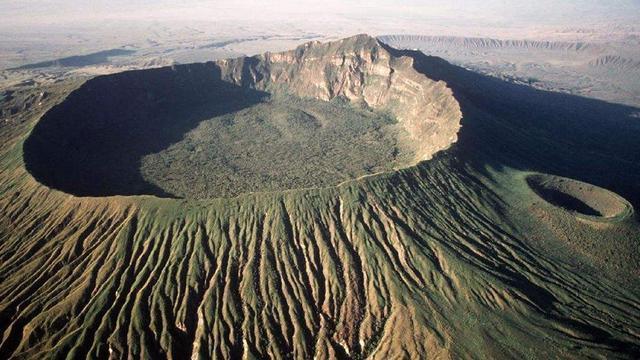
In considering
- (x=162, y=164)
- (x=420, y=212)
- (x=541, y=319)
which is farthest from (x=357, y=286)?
(x=162, y=164)

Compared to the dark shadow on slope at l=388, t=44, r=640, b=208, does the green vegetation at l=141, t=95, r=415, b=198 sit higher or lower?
lower

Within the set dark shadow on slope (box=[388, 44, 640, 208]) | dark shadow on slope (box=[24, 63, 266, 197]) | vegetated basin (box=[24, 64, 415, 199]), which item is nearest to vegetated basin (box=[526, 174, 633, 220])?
dark shadow on slope (box=[388, 44, 640, 208])

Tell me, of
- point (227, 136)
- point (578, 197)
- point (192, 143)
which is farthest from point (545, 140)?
point (192, 143)

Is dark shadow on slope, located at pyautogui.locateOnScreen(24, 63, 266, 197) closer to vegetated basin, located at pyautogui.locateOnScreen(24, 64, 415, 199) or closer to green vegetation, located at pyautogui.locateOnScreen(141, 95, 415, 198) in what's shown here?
vegetated basin, located at pyautogui.locateOnScreen(24, 64, 415, 199)

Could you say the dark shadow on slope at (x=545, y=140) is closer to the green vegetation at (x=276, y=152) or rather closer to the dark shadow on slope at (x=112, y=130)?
the green vegetation at (x=276, y=152)

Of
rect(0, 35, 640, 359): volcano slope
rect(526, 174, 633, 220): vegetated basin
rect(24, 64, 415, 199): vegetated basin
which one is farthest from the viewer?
rect(24, 64, 415, 199): vegetated basin

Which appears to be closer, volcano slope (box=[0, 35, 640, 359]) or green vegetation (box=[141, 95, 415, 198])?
volcano slope (box=[0, 35, 640, 359])

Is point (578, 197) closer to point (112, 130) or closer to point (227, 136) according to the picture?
point (227, 136)

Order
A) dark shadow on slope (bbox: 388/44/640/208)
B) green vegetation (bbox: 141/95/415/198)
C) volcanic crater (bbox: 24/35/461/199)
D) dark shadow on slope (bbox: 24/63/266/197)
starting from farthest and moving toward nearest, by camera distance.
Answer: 1. dark shadow on slope (bbox: 388/44/640/208)
2. green vegetation (bbox: 141/95/415/198)
3. volcanic crater (bbox: 24/35/461/199)
4. dark shadow on slope (bbox: 24/63/266/197)
